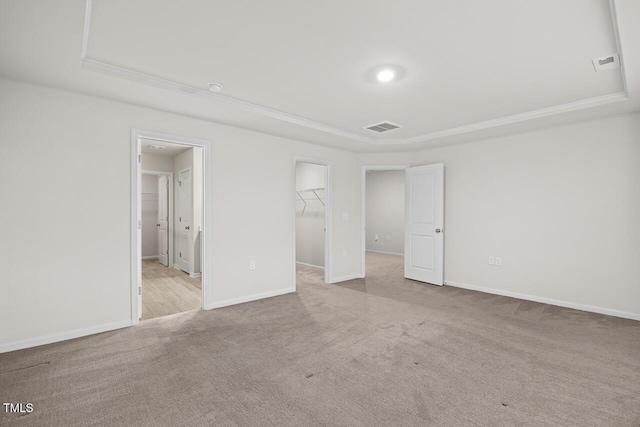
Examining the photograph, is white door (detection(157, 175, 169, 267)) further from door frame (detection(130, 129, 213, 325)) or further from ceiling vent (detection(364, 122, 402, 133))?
ceiling vent (detection(364, 122, 402, 133))

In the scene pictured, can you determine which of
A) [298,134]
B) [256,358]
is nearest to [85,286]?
[256,358]

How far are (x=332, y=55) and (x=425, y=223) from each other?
12.3ft

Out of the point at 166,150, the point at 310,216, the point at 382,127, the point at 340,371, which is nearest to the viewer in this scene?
the point at 340,371

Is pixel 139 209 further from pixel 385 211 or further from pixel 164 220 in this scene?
pixel 385 211

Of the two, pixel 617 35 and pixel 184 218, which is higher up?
pixel 617 35

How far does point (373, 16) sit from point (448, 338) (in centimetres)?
281

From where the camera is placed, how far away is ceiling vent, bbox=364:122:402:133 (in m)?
4.25

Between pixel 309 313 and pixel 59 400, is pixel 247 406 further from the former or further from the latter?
pixel 309 313

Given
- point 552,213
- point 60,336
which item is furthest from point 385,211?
point 60,336

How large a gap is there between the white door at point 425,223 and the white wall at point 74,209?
10.3ft

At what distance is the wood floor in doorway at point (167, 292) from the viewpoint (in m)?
3.94

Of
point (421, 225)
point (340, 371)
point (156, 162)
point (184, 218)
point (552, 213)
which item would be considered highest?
point (156, 162)

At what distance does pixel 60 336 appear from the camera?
9.53 ft

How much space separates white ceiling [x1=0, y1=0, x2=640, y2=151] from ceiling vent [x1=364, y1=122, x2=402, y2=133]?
0.42 m
